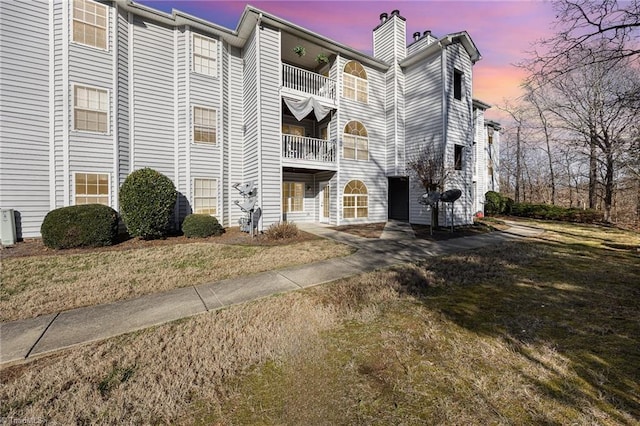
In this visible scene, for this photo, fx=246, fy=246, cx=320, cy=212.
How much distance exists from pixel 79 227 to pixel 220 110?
7340 millimetres

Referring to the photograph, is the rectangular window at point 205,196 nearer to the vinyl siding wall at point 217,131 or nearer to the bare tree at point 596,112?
the vinyl siding wall at point 217,131

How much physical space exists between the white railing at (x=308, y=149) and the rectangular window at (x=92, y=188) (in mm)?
7225

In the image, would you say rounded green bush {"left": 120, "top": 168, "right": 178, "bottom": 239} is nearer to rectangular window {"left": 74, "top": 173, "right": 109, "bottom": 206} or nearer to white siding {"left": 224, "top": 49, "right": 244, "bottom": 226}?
rectangular window {"left": 74, "top": 173, "right": 109, "bottom": 206}

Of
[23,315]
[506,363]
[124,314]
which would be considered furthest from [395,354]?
[23,315]

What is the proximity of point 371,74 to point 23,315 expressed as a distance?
639 inches

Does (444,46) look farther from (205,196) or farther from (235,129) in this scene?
(205,196)

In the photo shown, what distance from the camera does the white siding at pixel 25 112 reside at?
325 inches

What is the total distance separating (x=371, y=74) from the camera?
Result: 14.4 m

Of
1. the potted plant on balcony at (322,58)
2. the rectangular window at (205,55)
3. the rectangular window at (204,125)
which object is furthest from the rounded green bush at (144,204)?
the potted plant on balcony at (322,58)

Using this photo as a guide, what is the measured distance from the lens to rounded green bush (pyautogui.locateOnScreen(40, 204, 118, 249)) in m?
7.41

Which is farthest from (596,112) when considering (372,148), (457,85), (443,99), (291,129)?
(291,129)

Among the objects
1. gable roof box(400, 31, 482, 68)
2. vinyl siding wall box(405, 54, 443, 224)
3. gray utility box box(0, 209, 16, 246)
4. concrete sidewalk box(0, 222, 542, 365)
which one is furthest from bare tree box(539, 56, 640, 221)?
gray utility box box(0, 209, 16, 246)

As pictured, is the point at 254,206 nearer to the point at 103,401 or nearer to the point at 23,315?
the point at 23,315

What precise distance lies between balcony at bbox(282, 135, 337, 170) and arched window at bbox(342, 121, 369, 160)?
76 centimetres
